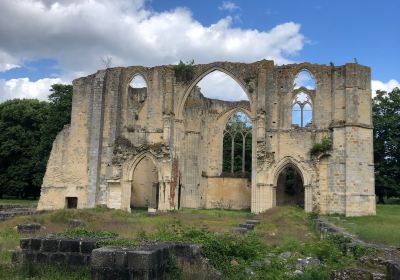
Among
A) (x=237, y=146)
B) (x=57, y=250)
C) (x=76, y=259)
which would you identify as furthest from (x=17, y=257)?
(x=237, y=146)

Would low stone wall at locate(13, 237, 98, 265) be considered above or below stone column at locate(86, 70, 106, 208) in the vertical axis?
below

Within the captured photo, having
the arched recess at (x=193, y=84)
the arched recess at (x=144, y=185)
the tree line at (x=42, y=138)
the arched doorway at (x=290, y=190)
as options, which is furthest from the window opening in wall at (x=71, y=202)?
the arched doorway at (x=290, y=190)

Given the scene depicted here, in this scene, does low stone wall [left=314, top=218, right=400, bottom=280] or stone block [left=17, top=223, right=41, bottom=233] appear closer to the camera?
low stone wall [left=314, top=218, right=400, bottom=280]

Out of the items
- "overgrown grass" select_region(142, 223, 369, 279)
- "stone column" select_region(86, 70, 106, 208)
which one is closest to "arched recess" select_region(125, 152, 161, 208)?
"stone column" select_region(86, 70, 106, 208)

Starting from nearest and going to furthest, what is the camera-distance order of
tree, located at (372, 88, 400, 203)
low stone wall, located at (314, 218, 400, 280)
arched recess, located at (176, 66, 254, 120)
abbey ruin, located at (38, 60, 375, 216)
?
low stone wall, located at (314, 218, 400, 280) < abbey ruin, located at (38, 60, 375, 216) < arched recess, located at (176, 66, 254, 120) < tree, located at (372, 88, 400, 203)

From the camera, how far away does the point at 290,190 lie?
29.2 m

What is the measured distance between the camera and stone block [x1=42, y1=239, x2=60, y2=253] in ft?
22.2

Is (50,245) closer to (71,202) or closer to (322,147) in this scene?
(322,147)

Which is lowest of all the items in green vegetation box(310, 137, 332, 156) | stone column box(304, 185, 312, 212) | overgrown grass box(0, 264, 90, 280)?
overgrown grass box(0, 264, 90, 280)

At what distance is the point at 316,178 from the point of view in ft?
80.5

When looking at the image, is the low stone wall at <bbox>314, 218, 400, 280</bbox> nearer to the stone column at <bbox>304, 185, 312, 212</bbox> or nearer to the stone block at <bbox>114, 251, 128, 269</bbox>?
the stone block at <bbox>114, 251, 128, 269</bbox>

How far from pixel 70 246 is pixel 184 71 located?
2160cm

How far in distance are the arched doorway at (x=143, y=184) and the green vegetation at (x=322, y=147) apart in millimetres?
10887

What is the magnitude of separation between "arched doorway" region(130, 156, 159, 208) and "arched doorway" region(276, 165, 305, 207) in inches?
322
